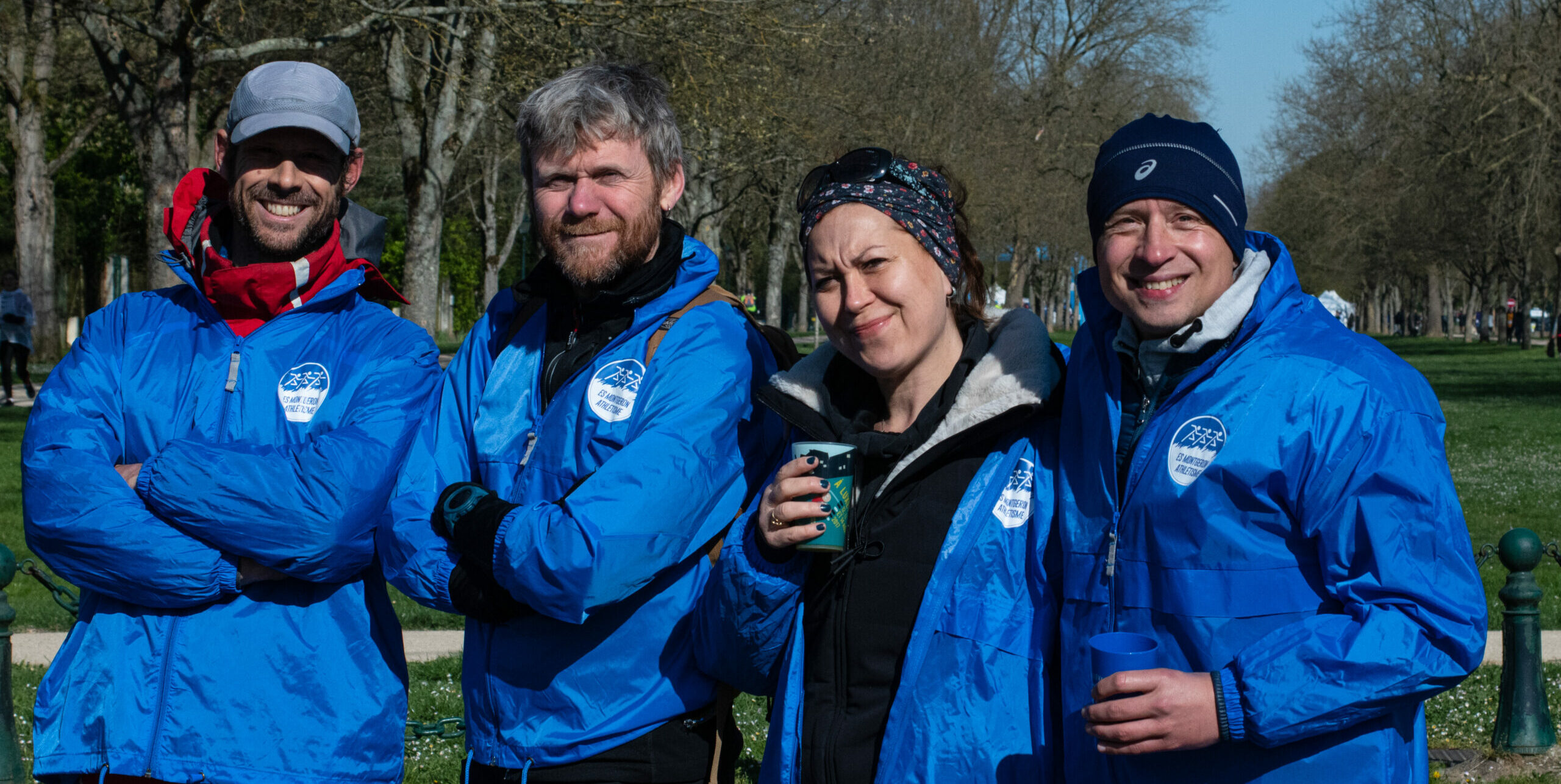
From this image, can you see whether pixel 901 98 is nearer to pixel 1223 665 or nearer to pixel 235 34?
pixel 235 34

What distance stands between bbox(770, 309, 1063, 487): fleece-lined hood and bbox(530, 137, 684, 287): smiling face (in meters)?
0.47

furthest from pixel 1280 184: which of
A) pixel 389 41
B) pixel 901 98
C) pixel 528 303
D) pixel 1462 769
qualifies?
pixel 528 303

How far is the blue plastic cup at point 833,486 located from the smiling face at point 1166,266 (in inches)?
23.3

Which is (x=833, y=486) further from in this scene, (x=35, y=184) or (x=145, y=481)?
(x=35, y=184)

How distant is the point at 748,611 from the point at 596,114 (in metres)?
1.13

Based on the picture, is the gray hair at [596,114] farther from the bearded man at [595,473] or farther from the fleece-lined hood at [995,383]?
the fleece-lined hood at [995,383]

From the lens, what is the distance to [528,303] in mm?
3035

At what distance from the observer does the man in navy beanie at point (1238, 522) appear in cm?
203

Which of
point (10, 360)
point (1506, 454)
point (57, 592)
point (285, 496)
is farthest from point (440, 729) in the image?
point (10, 360)

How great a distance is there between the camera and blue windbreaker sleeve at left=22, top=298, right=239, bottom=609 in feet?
8.85

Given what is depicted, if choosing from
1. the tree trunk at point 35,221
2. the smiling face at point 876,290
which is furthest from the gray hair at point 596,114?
the tree trunk at point 35,221

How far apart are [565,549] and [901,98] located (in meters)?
26.2

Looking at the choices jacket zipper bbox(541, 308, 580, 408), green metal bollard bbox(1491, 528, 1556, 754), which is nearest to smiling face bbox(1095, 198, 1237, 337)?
jacket zipper bbox(541, 308, 580, 408)

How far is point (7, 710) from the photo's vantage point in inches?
194
